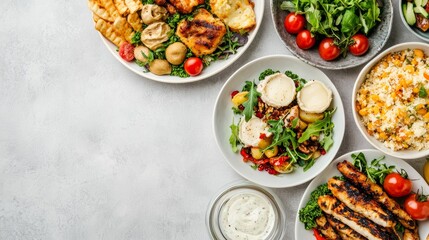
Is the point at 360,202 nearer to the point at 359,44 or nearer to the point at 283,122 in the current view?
the point at 283,122

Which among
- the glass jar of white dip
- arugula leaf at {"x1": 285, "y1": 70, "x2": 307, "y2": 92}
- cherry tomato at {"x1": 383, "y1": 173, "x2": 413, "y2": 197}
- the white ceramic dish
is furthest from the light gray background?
the white ceramic dish

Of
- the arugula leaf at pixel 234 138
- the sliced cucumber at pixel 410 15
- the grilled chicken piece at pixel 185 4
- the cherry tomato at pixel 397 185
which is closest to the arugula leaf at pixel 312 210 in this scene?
the cherry tomato at pixel 397 185

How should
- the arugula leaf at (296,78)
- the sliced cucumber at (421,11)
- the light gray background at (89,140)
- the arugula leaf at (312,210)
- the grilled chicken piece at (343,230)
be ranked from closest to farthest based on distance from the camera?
the sliced cucumber at (421,11) < the grilled chicken piece at (343,230) < the arugula leaf at (312,210) < the arugula leaf at (296,78) < the light gray background at (89,140)

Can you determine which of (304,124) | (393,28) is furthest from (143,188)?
(393,28)

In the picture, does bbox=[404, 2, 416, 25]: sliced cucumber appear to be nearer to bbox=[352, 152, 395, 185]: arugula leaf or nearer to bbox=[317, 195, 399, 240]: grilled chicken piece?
bbox=[352, 152, 395, 185]: arugula leaf

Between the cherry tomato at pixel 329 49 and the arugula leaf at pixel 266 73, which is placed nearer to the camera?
the cherry tomato at pixel 329 49

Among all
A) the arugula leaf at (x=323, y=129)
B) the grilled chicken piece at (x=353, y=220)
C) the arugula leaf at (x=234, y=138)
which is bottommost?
the grilled chicken piece at (x=353, y=220)

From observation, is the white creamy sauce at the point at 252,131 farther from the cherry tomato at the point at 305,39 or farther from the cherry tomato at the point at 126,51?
the cherry tomato at the point at 126,51
